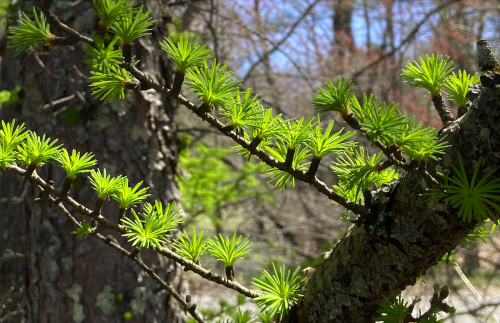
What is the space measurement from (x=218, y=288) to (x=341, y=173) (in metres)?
5.67

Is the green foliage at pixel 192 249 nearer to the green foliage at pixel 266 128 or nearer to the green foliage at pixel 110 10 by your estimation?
the green foliage at pixel 266 128

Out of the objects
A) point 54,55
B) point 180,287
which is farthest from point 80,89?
point 180,287

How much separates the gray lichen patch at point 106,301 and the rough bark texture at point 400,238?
890 mm

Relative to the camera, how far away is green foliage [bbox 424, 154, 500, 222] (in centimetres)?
57

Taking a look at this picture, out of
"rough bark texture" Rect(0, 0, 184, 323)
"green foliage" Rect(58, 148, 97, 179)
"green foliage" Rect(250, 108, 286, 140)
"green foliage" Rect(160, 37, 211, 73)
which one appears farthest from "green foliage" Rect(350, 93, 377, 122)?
"rough bark texture" Rect(0, 0, 184, 323)

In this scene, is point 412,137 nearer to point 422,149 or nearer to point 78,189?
point 422,149

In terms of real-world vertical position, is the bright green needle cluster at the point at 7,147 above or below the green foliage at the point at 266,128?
above

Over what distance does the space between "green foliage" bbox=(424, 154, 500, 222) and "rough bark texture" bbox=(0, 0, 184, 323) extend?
1.24 metres

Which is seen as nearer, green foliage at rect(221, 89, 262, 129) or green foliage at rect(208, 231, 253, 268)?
green foliage at rect(221, 89, 262, 129)

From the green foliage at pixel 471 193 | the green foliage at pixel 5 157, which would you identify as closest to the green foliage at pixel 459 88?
the green foliage at pixel 471 193

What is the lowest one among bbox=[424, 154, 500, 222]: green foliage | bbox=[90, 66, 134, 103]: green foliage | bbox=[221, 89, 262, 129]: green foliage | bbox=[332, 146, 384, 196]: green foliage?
bbox=[424, 154, 500, 222]: green foliage

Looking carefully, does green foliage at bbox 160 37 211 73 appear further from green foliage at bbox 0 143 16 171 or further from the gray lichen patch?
the gray lichen patch

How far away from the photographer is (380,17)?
217 inches

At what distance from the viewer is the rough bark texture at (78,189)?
1464mm
